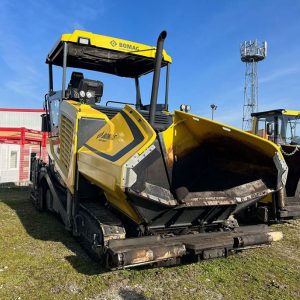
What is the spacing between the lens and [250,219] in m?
7.41

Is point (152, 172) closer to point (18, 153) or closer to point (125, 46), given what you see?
point (125, 46)

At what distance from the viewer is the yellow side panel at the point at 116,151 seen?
375 cm

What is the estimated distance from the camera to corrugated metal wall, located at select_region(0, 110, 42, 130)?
2727cm

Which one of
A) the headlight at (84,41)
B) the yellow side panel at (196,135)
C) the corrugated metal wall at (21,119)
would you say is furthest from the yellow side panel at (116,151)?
the corrugated metal wall at (21,119)

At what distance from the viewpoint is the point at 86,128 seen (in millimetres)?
4938

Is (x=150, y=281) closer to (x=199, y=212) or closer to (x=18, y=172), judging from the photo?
(x=199, y=212)

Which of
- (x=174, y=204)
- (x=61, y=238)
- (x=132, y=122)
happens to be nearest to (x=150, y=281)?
(x=174, y=204)

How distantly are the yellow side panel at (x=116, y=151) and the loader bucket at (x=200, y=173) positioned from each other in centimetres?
14

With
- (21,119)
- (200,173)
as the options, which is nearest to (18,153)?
(200,173)

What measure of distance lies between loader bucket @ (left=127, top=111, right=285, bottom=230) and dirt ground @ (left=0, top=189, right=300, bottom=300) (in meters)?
0.62

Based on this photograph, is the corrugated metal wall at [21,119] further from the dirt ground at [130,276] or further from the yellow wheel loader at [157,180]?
the yellow wheel loader at [157,180]

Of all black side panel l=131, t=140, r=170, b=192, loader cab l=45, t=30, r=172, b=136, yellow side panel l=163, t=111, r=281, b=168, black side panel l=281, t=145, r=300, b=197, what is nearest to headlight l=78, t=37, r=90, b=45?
loader cab l=45, t=30, r=172, b=136

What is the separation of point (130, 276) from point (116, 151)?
1391mm

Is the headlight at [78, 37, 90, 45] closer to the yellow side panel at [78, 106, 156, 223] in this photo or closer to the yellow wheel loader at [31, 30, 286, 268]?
the yellow wheel loader at [31, 30, 286, 268]
